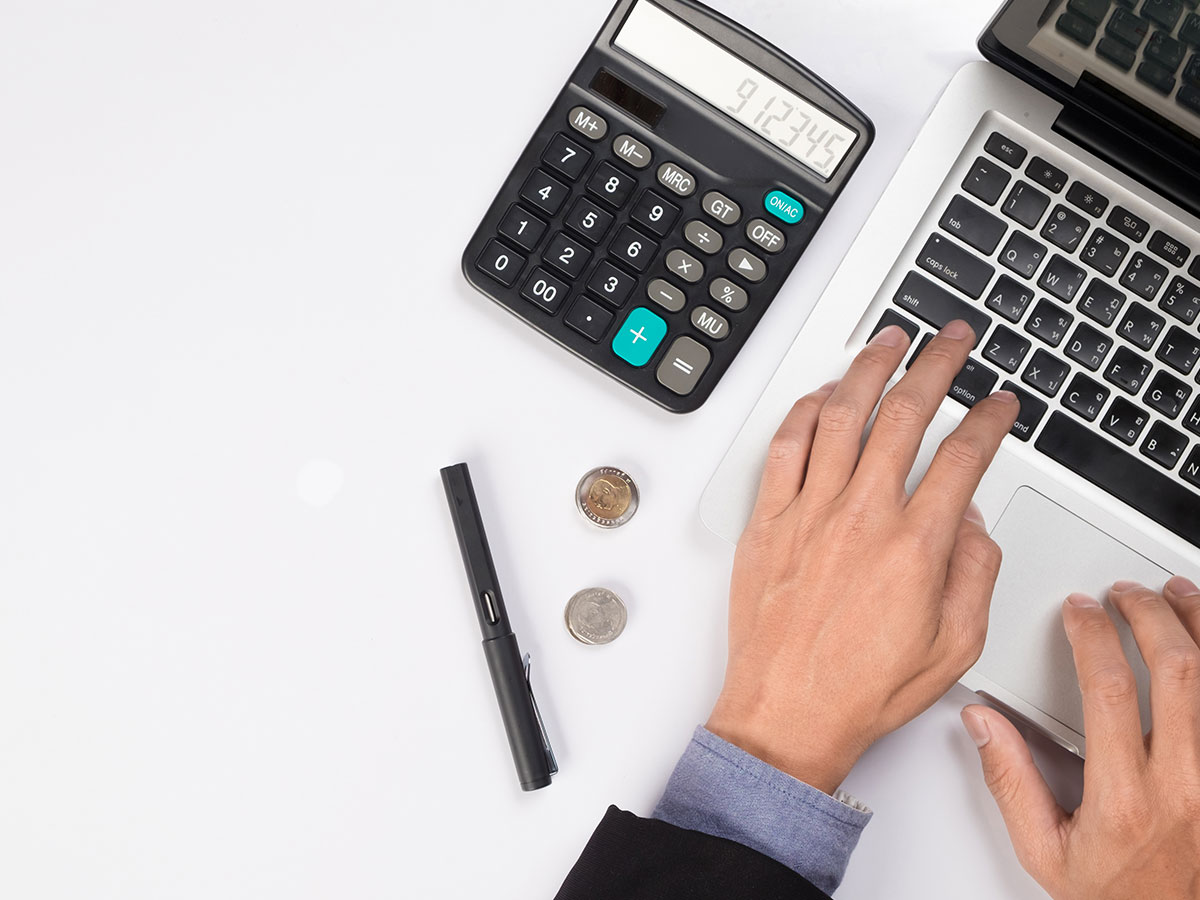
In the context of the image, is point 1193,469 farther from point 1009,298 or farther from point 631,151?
point 631,151

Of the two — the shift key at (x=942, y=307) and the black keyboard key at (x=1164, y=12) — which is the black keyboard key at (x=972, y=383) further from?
the black keyboard key at (x=1164, y=12)

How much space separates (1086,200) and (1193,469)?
0.17 metres

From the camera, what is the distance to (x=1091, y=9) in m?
0.51

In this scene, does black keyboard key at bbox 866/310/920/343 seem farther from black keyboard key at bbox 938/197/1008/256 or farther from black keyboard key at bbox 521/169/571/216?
black keyboard key at bbox 521/169/571/216

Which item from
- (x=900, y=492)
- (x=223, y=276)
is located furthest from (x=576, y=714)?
(x=223, y=276)

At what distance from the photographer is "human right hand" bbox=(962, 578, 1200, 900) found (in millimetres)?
536

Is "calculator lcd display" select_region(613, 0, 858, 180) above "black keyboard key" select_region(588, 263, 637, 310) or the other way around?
above

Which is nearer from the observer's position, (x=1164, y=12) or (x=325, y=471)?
(x=1164, y=12)

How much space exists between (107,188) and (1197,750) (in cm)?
73

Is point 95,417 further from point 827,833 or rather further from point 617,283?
point 827,833

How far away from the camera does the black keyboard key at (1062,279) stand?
549 millimetres

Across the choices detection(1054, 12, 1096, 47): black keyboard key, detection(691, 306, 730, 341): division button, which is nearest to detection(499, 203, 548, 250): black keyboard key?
detection(691, 306, 730, 341): division button

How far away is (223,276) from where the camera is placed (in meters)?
0.60

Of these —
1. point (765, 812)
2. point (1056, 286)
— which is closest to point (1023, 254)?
point (1056, 286)
